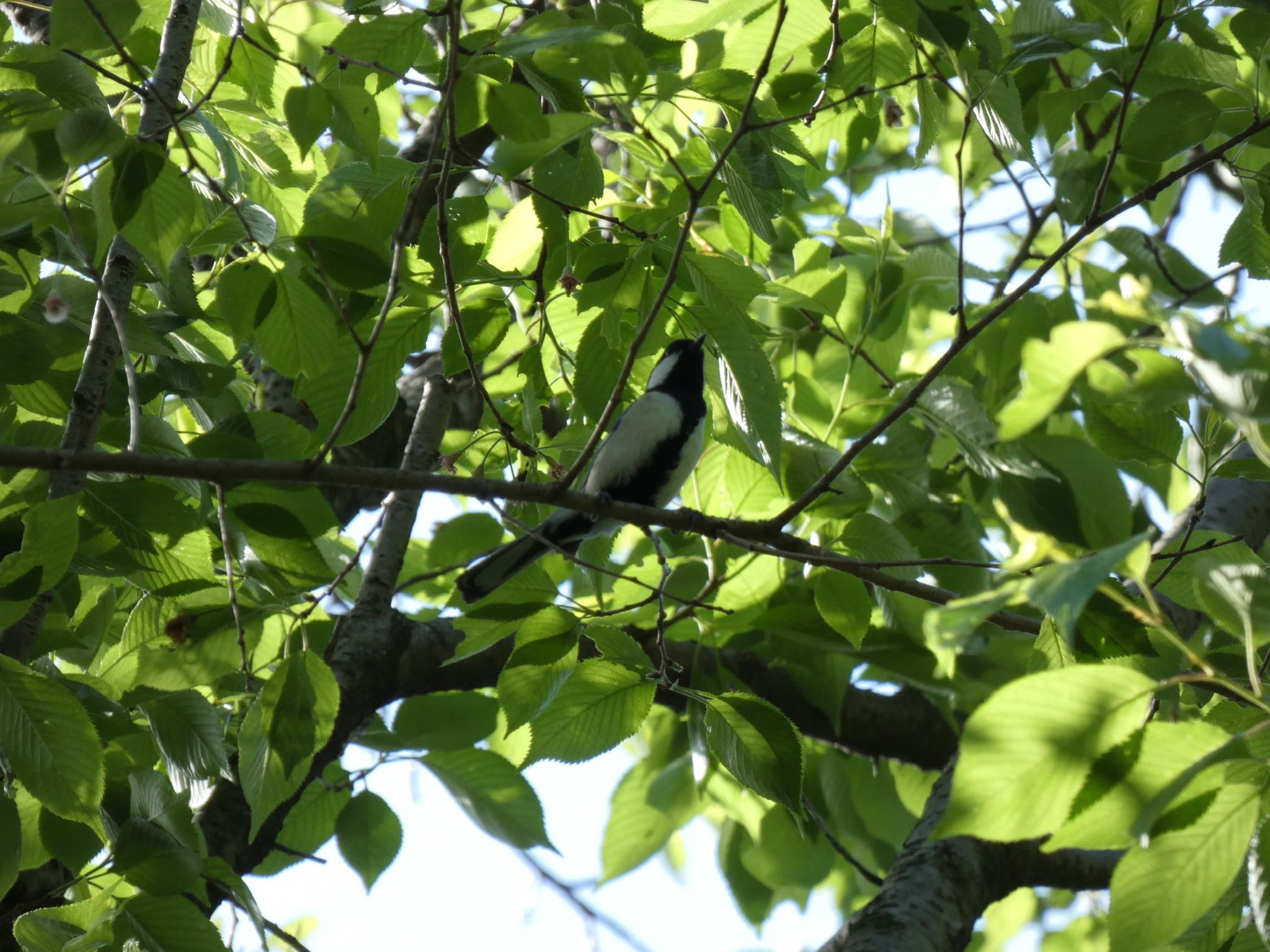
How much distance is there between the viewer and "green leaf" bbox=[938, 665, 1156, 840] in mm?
1073

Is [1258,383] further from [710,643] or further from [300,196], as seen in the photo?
[300,196]

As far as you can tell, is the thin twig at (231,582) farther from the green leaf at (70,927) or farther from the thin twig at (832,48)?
the thin twig at (832,48)

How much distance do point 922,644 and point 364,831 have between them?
1.58 metres

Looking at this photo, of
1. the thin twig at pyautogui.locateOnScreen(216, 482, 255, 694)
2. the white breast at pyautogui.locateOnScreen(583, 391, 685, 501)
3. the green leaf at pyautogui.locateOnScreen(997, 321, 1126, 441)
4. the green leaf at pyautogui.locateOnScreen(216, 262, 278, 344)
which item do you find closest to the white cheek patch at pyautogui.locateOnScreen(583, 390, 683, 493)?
the white breast at pyautogui.locateOnScreen(583, 391, 685, 501)

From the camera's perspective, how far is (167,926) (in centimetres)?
165

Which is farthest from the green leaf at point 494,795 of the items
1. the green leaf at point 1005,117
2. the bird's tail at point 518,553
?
the green leaf at point 1005,117

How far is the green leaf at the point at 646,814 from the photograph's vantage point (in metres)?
3.44

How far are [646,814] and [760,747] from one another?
1977 mm

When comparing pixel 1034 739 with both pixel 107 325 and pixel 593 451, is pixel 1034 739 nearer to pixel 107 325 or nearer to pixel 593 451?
pixel 593 451

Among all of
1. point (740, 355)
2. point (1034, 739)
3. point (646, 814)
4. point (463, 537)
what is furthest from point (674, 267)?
point (646, 814)

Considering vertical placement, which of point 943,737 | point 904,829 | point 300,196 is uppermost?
point 300,196

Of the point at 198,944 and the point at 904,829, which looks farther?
the point at 904,829

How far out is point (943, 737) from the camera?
11.7 feet

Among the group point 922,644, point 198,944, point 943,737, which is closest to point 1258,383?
point 198,944
